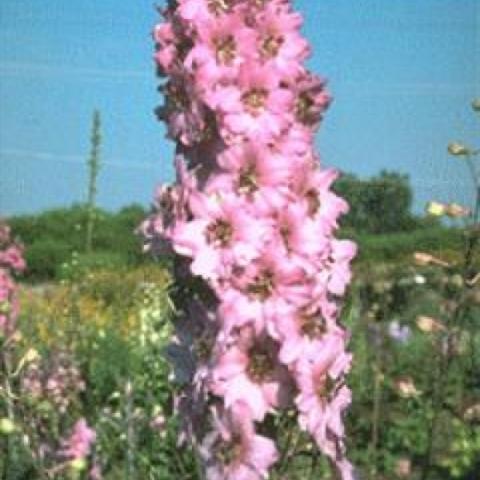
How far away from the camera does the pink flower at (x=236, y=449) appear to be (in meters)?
2.79

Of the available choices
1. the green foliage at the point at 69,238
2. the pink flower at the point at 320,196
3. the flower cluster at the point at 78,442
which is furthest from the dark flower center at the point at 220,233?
the green foliage at the point at 69,238

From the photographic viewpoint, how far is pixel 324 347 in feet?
9.29

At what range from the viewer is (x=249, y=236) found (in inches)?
109

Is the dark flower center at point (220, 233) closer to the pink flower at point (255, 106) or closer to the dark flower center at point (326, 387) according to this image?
the pink flower at point (255, 106)

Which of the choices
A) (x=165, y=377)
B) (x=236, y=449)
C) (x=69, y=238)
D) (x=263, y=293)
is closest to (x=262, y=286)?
(x=263, y=293)

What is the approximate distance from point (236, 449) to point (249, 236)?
1.40 feet

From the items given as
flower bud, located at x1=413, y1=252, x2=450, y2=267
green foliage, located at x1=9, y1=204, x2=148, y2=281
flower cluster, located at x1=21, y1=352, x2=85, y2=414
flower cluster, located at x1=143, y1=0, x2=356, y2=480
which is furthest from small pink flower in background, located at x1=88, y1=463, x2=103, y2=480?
green foliage, located at x1=9, y1=204, x2=148, y2=281

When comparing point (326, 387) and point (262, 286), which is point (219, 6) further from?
point (326, 387)

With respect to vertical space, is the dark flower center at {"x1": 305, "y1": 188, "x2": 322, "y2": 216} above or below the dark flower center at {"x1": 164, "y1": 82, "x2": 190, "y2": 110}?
below

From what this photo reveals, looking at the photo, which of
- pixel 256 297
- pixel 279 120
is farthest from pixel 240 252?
pixel 279 120

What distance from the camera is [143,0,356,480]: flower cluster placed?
2773 mm

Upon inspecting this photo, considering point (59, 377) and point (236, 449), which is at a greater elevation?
point (59, 377)

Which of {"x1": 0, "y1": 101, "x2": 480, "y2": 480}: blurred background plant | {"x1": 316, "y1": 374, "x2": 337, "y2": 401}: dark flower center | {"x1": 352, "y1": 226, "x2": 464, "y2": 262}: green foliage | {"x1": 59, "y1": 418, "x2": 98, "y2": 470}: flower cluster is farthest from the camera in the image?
{"x1": 352, "y1": 226, "x2": 464, "y2": 262}: green foliage

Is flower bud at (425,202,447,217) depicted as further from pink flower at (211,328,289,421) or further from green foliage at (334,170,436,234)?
green foliage at (334,170,436,234)
